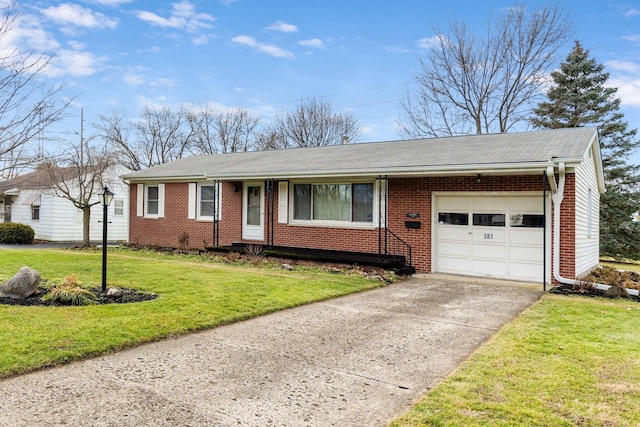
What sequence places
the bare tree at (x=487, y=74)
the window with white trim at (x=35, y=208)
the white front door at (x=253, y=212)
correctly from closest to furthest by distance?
the white front door at (x=253, y=212)
the bare tree at (x=487, y=74)
the window with white trim at (x=35, y=208)

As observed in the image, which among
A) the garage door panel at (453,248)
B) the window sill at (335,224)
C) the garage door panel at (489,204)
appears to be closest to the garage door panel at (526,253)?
the garage door panel at (489,204)

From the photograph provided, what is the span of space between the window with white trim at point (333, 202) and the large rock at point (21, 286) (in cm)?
765

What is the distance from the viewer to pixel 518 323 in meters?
6.12

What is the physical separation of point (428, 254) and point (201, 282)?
5574mm

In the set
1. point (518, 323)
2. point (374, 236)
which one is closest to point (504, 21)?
point (374, 236)

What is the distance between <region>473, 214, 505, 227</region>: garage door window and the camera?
34.0ft

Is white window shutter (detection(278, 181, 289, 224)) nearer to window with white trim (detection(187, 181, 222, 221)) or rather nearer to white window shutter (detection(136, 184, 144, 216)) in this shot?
window with white trim (detection(187, 181, 222, 221))

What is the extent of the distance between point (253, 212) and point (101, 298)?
7.86m

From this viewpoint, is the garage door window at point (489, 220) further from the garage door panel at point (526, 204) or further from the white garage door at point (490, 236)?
the garage door panel at point (526, 204)

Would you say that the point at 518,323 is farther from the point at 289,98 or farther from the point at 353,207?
the point at 289,98

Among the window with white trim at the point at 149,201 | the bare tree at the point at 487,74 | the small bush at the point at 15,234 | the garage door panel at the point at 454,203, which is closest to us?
the garage door panel at the point at 454,203

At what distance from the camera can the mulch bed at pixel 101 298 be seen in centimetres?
649

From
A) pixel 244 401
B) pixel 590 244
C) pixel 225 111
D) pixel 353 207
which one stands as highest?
pixel 225 111

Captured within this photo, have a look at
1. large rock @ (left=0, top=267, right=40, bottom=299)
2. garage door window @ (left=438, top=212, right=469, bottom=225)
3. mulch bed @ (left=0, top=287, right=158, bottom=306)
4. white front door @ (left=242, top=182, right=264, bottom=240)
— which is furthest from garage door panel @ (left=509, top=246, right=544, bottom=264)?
large rock @ (left=0, top=267, right=40, bottom=299)
